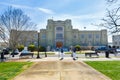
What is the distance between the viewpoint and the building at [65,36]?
3637 inches

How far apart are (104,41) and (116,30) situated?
8671cm

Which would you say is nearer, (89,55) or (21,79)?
(21,79)

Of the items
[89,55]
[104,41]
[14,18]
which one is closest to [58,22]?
[104,41]

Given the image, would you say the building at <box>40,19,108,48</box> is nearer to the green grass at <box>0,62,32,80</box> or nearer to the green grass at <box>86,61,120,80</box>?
the green grass at <box>86,61,120,80</box>

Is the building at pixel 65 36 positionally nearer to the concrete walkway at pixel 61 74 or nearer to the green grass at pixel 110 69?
the green grass at pixel 110 69

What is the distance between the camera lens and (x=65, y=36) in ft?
306

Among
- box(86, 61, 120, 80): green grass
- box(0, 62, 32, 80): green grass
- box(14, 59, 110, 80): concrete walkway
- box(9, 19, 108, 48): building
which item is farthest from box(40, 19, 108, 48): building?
box(14, 59, 110, 80): concrete walkway

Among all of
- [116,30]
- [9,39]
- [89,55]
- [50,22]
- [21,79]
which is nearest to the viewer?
[116,30]

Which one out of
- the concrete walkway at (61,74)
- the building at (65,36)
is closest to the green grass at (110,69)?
the concrete walkway at (61,74)

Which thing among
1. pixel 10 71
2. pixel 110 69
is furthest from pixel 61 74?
pixel 110 69

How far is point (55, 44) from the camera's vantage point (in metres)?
92.2

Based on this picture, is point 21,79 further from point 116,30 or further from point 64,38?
point 64,38

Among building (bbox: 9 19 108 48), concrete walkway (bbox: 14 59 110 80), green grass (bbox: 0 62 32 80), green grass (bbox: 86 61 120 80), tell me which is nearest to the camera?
concrete walkway (bbox: 14 59 110 80)

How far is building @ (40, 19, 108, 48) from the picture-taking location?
92.4 metres
